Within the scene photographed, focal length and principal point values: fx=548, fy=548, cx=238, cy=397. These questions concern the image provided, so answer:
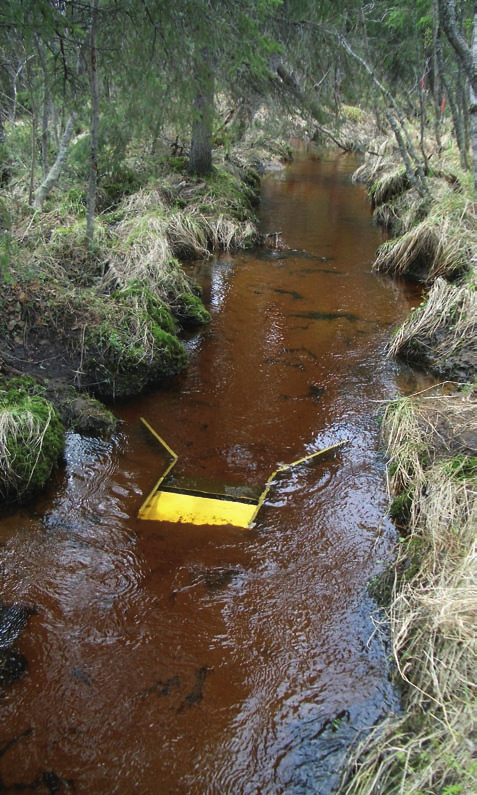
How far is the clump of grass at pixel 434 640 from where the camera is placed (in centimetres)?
217

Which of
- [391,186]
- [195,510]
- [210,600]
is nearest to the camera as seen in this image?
[210,600]

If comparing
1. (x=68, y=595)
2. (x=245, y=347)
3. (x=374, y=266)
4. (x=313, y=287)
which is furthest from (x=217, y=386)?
(x=374, y=266)

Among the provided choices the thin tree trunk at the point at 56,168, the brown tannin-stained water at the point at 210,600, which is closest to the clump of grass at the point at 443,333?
the brown tannin-stained water at the point at 210,600

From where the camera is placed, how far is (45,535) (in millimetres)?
3826

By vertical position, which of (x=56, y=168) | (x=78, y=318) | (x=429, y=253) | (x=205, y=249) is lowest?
(x=429, y=253)

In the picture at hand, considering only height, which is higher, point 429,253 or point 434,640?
point 429,253

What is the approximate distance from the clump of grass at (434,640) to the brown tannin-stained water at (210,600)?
0.68 ft

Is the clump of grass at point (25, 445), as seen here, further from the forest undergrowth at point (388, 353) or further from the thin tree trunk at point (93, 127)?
the thin tree trunk at point (93, 127)

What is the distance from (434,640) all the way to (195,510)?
6.43 feet

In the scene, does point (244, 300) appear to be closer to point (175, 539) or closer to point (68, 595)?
point (175, 539)

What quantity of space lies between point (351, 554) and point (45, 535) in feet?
6.97

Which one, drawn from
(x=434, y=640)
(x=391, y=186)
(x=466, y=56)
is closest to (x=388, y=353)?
(x=466, y=56)

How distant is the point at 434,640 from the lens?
2.66 meters

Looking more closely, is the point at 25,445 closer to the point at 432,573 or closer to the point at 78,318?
the point at 78,318
